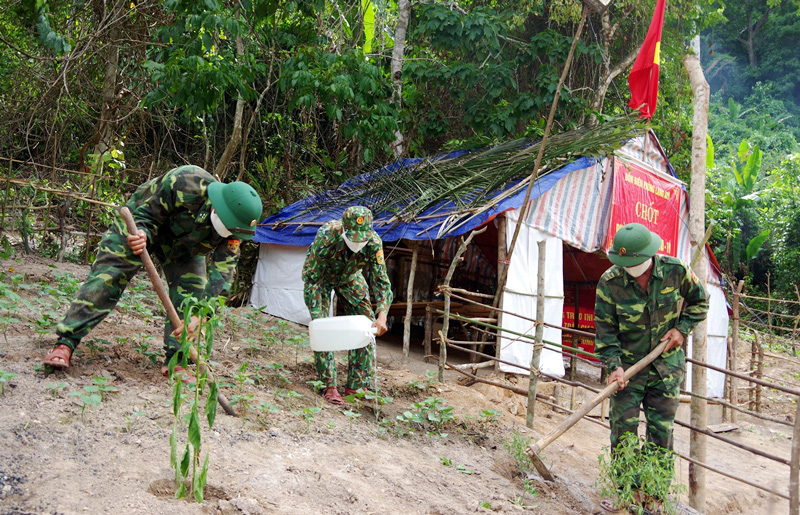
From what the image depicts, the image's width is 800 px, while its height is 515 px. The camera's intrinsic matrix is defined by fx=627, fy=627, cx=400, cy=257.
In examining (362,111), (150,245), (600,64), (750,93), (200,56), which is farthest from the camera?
(750,93)

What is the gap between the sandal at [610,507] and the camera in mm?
3447

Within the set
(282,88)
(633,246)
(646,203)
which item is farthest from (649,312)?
(282,88)

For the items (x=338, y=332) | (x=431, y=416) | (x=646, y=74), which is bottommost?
(x=431, y=416)

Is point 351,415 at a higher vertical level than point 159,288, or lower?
lower

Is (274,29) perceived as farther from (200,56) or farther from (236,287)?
(236,287)

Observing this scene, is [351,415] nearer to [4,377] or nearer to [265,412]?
[265,412]


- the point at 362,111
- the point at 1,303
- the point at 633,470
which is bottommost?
the point at 633,470

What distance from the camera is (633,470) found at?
3.31m

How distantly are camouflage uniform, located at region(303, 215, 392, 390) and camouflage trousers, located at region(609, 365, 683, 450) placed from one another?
1.65 metres

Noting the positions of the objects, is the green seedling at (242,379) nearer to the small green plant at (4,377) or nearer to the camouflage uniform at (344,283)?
the camouflage uniform at (344,283)

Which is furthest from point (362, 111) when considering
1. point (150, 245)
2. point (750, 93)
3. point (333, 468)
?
point (750, 93)

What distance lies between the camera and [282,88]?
8.43 meters

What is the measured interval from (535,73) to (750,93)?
1883cm

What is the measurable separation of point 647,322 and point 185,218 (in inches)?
110
